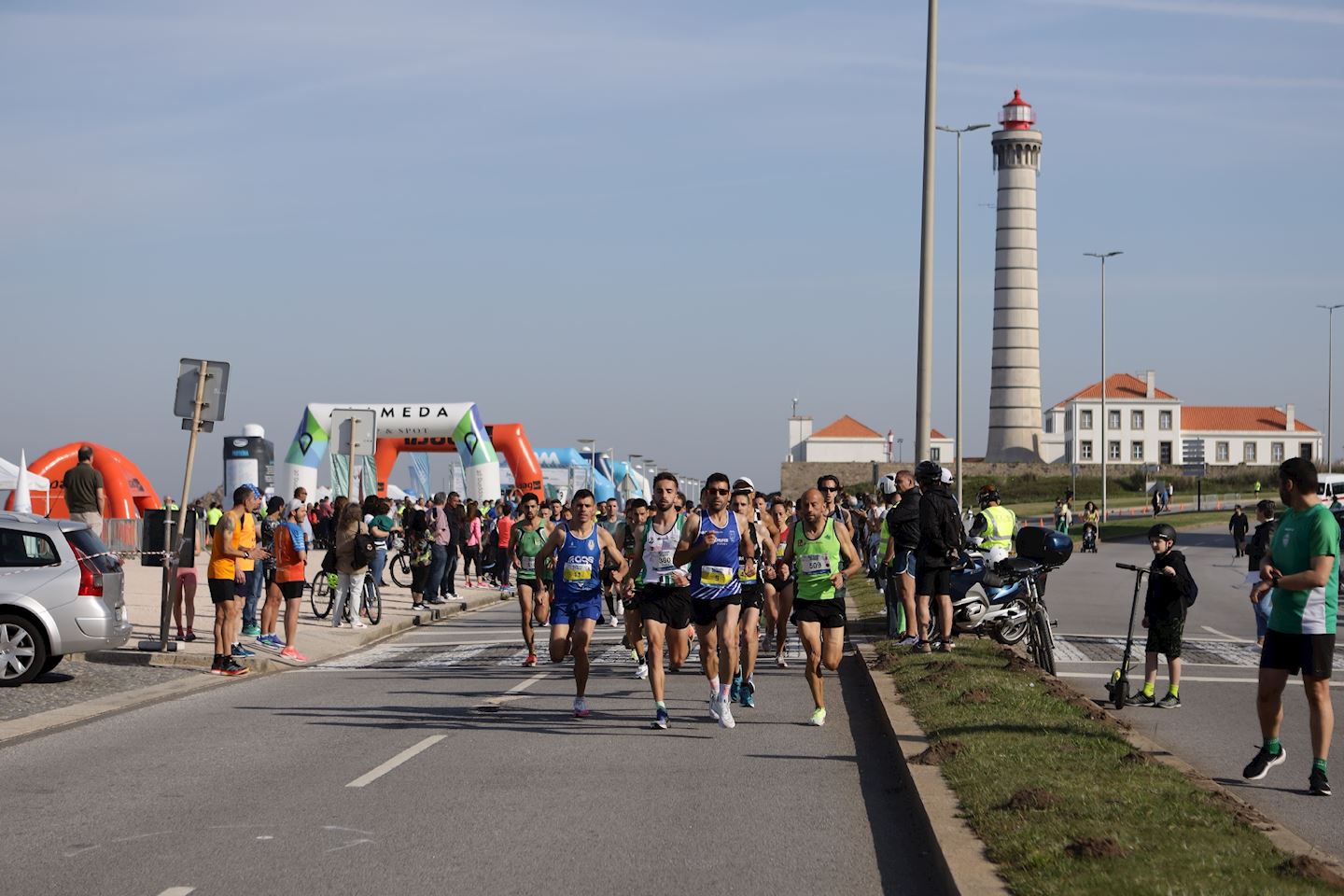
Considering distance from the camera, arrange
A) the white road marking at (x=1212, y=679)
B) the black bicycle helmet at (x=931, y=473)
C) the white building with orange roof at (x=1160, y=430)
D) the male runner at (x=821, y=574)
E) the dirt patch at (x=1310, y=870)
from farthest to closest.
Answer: the white building with orange roof at (x=1160, y=430)
the black bicycle helmet at (x=931, y=473)
the white road marking at (x=1212, y=679)
the male runner at (x=821, y=574)
the dirt patch at (x=1310, y=870)

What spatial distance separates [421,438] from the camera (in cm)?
5022

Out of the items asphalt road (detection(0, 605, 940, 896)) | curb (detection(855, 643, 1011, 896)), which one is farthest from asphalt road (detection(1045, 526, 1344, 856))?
asphalt road (detection(0, 605, 940, 896))

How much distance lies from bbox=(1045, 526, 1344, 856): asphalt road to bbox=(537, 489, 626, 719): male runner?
4149 mm

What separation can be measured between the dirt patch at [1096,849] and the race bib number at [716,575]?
5.52 meters

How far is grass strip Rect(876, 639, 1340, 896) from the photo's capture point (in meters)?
6.12

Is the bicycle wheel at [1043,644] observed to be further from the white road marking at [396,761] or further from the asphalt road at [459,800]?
the white road marking at [396,761]

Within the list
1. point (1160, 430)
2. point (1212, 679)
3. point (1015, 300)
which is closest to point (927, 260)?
point (1212, 679)

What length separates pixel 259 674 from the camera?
16781 millimetres

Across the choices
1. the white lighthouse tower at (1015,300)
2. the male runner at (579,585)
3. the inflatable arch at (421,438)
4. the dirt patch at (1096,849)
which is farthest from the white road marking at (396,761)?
the white lighthouse tower at (1015,300)

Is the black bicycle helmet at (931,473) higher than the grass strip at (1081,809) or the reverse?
higher

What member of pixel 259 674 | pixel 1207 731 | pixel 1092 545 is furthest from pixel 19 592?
pixel 1092 545

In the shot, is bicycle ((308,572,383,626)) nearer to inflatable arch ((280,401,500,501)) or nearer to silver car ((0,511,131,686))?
silver car ((0,511,131,686))

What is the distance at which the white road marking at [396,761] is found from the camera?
9461 millimetres

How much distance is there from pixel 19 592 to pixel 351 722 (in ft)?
13.0
